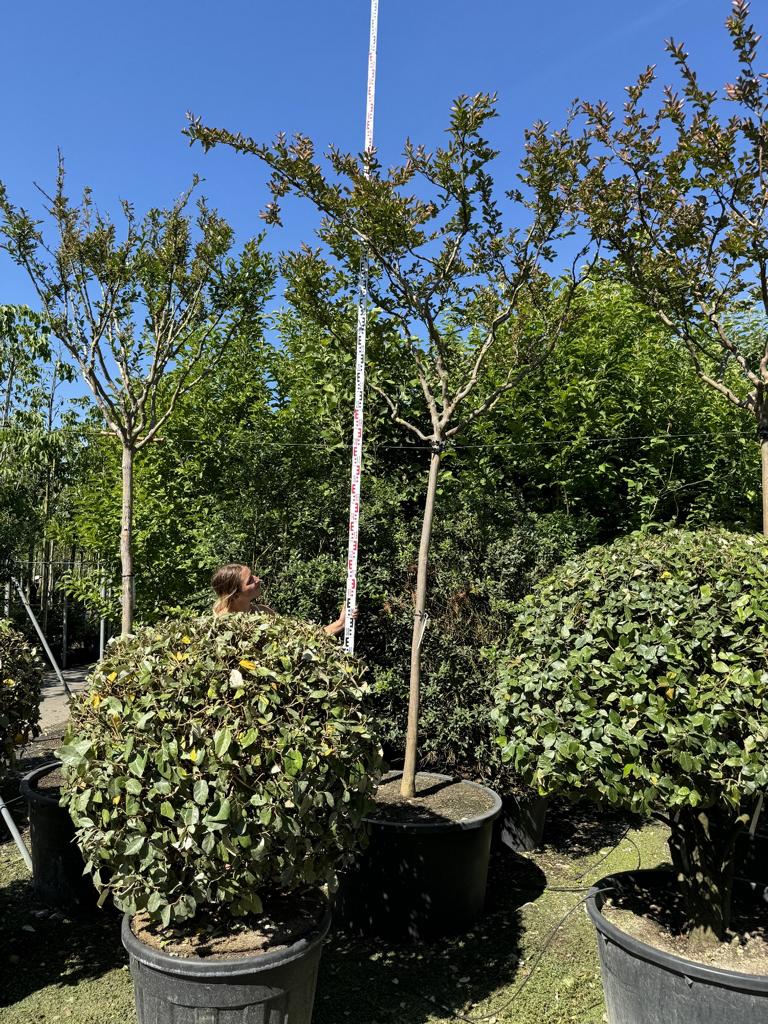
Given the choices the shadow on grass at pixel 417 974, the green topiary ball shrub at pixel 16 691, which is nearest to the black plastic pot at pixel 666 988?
the shadow on grass at pixel 417 974

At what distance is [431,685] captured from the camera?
4.83 m

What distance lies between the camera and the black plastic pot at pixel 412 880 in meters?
3.62

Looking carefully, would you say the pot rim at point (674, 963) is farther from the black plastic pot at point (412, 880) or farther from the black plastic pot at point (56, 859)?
the black plastic pot at point (56, 859)

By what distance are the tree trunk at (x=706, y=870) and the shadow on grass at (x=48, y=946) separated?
7.90 ft

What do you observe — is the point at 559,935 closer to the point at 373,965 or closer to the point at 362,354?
the point at 373,965

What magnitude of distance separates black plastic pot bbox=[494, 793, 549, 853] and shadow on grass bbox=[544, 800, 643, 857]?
0.19 metres

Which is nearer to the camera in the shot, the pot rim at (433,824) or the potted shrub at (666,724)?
the potted shrub at (666,724)

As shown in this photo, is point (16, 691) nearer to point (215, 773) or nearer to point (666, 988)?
point (215, 773)

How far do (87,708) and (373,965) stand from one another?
183 centimetres

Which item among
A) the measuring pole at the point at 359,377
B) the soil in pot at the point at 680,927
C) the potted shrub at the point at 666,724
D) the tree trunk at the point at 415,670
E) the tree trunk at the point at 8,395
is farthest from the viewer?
the tree trunk at the point at 8,395

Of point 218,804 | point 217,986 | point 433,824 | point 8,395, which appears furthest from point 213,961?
point 8,395

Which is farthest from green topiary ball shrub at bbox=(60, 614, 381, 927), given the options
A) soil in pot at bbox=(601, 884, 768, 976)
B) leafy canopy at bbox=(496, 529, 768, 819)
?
soil in pot at bbox=(601, 884, 768, 976)

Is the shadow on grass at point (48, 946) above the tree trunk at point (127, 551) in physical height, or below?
below

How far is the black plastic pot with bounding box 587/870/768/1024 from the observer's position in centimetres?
242
